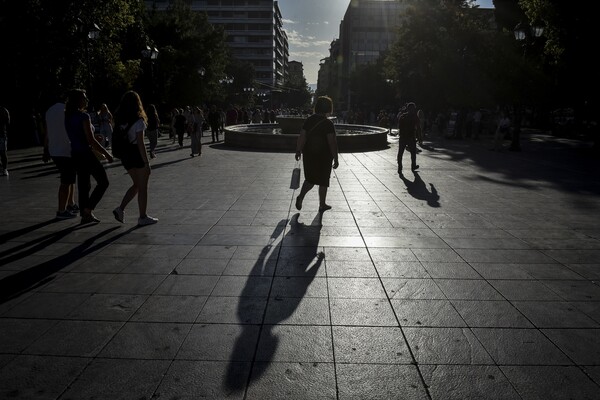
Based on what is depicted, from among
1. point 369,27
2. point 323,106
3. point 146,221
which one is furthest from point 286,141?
point 369,27

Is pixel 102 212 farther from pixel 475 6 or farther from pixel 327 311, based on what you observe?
pixel 475 6

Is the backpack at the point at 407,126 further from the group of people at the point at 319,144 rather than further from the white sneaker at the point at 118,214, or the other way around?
the white sneaker at the point at 118,214

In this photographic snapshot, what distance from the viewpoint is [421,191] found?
9.73 metres

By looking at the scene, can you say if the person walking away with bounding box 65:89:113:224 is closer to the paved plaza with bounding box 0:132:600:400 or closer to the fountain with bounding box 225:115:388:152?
the paved plaza with bounding box 0:132:600:400

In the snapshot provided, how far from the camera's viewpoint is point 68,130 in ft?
21.5

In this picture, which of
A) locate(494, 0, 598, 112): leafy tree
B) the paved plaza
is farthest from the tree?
locate(494, 0, 598, 112): leafy tree

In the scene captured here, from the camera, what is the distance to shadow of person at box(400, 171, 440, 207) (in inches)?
340

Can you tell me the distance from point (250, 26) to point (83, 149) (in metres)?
110

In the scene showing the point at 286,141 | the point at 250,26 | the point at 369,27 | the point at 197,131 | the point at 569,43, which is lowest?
the point at 286,141

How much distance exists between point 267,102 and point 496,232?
338ft

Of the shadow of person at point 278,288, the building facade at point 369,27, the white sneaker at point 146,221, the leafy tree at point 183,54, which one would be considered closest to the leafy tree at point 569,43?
the shadow of person at point 278,288

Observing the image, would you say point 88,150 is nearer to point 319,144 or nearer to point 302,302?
point 319,144

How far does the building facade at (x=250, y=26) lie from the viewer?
351ft

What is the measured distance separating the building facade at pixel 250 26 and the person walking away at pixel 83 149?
10140cm
